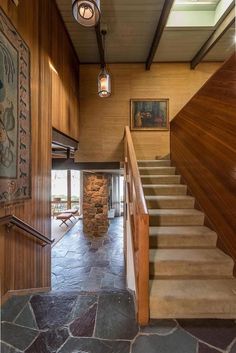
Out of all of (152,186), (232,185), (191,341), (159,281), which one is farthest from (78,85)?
(191,341)

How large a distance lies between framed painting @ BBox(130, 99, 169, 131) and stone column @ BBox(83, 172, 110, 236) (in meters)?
2.79

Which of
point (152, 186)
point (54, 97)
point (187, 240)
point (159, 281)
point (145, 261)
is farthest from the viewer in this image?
point (152, 186)

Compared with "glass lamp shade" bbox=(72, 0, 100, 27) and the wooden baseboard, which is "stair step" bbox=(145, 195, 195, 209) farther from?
"glass lamp shade" bbox=(72, 0, 100, 27)

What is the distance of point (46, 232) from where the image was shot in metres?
2.86

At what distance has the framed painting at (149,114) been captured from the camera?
5250mm

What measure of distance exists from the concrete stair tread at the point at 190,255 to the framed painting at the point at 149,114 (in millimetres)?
3387

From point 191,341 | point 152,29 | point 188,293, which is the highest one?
point 152,29

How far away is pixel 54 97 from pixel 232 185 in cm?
272

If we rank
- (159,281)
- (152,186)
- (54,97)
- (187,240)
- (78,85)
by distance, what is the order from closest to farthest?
1. (159,281)
2. (187,240)
3. (54,97)
4. (152,186)
5. (78,85)

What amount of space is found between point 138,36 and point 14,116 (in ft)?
11.2

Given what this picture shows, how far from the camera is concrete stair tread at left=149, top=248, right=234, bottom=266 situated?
7.72ft

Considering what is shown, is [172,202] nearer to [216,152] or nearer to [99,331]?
[216,152]

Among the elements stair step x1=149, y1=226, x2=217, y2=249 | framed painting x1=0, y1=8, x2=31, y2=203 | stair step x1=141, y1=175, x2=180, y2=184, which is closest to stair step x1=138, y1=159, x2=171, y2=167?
stair step x1=141, y1=175, x2=180, y2=184

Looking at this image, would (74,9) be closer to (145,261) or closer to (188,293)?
(145,261)
